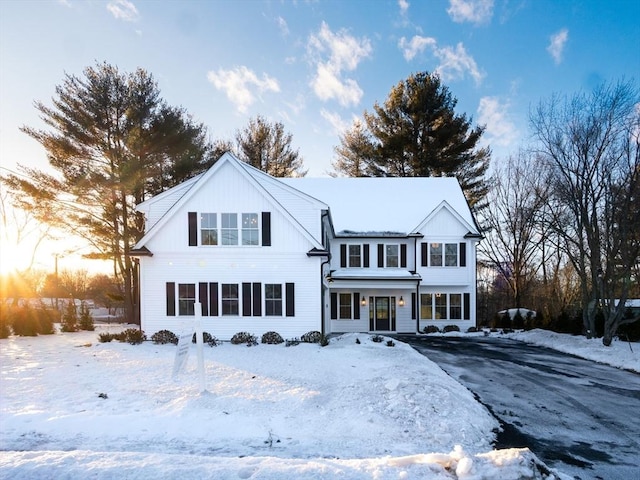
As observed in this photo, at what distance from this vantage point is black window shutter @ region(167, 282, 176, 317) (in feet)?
47.0

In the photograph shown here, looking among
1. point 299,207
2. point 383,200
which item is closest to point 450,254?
point 383,200

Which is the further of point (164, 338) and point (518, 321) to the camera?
point (518, 321)

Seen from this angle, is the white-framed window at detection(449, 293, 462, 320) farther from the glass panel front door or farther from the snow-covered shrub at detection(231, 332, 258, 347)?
the snow-covered shrub at detection(231, 332, 258, 347)

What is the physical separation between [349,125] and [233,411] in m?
31.0

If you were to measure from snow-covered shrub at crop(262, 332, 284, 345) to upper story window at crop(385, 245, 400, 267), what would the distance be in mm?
8870

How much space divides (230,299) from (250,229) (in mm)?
2995

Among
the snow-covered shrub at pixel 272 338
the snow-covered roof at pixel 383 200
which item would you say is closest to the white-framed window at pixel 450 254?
the snow-covered roof at pixel 383 200

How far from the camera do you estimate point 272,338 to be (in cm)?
1373

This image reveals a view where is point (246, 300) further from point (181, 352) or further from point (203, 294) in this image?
point (181, 352)

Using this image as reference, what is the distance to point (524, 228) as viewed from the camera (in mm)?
24438

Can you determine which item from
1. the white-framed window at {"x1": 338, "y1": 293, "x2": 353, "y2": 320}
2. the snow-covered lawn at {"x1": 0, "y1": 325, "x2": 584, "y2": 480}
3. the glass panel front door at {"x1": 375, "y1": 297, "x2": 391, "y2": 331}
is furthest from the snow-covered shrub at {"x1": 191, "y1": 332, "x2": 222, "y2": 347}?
the glass panel front door at {"x1": 375, "y1": 297, "x2": 391, "y2": 331}

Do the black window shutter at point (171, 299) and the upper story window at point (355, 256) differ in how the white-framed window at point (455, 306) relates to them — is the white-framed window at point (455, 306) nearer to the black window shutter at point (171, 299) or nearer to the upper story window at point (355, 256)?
the upper story window at point (355, 256)

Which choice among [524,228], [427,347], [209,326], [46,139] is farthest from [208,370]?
[524,228]

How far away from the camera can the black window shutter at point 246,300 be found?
1423cm
